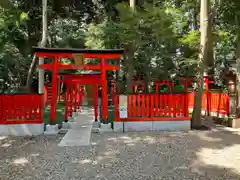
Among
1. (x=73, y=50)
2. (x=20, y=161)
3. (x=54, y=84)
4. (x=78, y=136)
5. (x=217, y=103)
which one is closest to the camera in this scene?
(x=20, y=161)

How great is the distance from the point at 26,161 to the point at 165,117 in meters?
4.40

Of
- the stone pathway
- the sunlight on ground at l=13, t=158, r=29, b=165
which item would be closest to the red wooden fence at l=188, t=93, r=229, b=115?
the stone pathway

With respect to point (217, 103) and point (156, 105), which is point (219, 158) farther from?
point (217, 103)

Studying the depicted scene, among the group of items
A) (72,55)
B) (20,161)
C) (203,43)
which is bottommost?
(20,161)

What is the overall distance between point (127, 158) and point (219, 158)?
1803 millimetres

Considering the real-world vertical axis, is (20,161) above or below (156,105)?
below

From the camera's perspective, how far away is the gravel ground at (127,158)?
420 cm

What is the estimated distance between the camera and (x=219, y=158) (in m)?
5.02

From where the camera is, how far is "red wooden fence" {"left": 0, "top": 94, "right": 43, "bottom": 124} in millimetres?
7500

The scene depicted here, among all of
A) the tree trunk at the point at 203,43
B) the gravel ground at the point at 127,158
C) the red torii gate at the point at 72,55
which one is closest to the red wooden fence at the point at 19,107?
the red torii gate at the point at 72,55

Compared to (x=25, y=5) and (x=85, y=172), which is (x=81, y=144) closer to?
(x=85, y=172)

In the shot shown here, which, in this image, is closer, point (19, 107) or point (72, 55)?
point (19, 107)

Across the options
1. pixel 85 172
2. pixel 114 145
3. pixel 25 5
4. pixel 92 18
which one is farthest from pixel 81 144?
pixel 92 18

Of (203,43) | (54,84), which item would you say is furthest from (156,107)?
(54,84)
